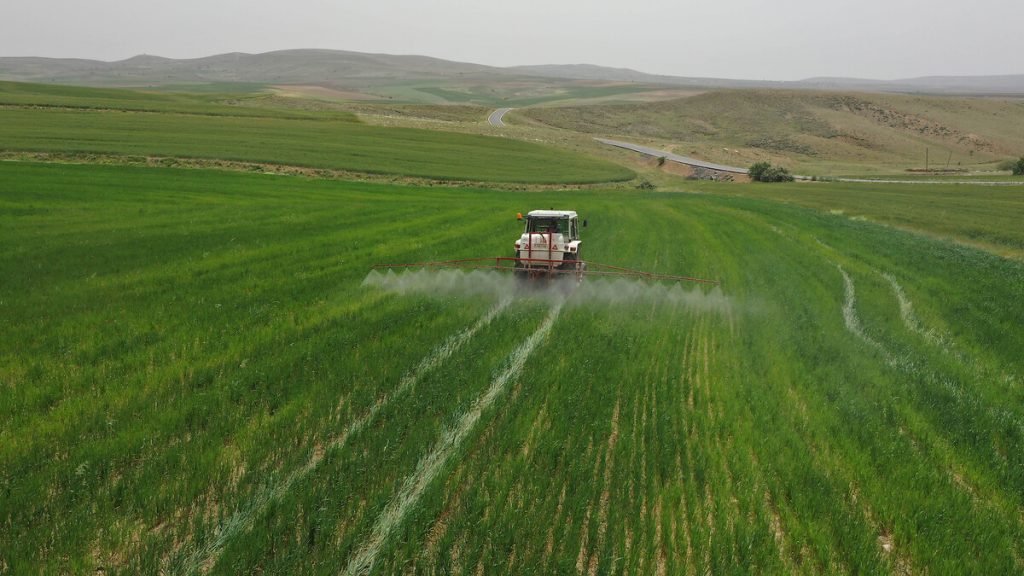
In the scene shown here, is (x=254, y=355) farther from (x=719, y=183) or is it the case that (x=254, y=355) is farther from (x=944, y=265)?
(x=719, y=183)

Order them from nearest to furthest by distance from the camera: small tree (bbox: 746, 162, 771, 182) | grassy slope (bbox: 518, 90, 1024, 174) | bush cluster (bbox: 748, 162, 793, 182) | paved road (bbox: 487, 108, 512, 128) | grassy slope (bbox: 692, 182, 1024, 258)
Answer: grassy slope (bbox: 692, 182, 1024, 258), bush cluster (bbox: 748, 162, 793, 182), small tree (bbox: 746, 162, 771, 182), grassy slope (bbox: 518, 90, 1024, 174), paved road (bbox: 487, 108, 512, 128)

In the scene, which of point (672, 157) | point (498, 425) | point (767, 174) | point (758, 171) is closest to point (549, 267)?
point (498, 425)

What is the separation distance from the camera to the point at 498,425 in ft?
23.2

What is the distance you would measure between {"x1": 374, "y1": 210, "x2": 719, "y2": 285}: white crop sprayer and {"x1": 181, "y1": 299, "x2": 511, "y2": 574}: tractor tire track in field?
19.5 ft

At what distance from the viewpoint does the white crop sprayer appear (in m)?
15.4

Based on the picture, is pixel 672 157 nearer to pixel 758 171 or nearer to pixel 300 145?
pixel 758 171

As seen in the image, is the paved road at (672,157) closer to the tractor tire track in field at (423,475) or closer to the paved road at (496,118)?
the paved road at (496,118)

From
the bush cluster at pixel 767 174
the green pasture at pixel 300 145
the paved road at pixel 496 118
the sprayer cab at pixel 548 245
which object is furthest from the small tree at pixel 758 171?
the sprayer cab at pixel 548 245

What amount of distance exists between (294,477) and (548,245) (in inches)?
437

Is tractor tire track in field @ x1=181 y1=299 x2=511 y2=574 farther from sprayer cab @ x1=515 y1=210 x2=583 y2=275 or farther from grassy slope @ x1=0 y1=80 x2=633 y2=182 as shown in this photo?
grassy slope @ x1=0 y1=80 x2=633 y2=182

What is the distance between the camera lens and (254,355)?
8.94m

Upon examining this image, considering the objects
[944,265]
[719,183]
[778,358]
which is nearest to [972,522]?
[778,358]

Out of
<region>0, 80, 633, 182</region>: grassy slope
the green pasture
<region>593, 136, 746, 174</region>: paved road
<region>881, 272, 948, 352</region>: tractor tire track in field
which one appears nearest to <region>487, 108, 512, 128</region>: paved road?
A: <region>593, 136, 746, 174</region>: paved road

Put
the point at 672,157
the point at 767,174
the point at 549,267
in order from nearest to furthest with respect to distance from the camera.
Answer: the point at 549,267, the point at 767,174, the point at 672,157
